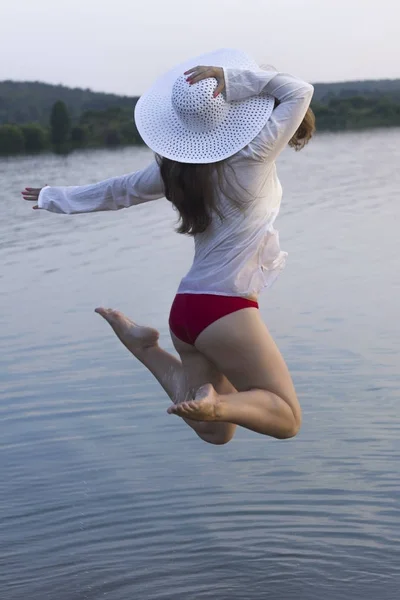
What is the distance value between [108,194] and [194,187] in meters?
0.50

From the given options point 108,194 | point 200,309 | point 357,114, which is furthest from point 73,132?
point 200,309

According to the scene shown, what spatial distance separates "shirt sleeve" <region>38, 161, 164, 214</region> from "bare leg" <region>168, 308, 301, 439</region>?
616mm

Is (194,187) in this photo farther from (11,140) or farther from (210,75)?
(11,140)

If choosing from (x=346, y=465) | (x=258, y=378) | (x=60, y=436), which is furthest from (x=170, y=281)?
(x=258, y=378)

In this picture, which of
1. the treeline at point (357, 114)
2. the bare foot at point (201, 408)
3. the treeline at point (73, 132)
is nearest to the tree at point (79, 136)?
the treeline at point (73, 132)

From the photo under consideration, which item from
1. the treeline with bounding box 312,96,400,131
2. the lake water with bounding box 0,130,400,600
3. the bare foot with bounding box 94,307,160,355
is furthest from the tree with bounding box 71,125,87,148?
the bare foot with bounding box 94,307,160,355

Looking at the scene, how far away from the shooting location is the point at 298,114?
4.29 meters

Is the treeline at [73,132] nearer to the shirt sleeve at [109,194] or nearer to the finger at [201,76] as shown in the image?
the shirt sleeve at [109,194]

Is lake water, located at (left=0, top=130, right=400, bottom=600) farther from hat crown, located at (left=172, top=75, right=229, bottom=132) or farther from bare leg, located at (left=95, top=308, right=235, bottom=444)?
hat crown, located at (left=172, top=75, right=229, bottom=132)

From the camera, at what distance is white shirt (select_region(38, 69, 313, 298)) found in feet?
14.1

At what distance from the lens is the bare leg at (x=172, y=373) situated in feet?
15.8

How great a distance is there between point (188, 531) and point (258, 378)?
2.64 meters

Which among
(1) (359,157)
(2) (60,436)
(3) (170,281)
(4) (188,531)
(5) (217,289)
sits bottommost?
(1) (359,157)

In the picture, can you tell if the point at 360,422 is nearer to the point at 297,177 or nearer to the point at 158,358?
the point at 158,358
